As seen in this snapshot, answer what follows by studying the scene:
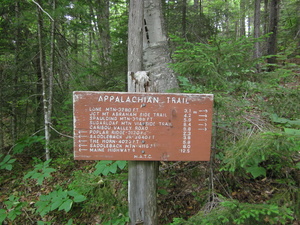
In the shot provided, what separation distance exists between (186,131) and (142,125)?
0.45 m

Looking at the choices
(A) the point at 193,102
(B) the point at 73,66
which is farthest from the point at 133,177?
(B) the point at 73,66

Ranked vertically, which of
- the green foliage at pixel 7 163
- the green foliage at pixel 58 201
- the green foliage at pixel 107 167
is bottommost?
the green foliage at pixel 58 201

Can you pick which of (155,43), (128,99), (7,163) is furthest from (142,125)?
(7,163)

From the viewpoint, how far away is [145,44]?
398 cm

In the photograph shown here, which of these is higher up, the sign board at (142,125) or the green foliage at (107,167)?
the sign board at (142,125)

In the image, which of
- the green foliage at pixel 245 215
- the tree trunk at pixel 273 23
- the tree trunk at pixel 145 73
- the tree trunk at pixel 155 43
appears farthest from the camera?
the tree trunk at pixel 273 23

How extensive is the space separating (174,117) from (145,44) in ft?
8.02

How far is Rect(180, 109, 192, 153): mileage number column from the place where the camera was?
2.01 meters

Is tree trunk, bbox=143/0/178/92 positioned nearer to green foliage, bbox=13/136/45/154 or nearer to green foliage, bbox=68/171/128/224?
green foliage, bbox=68/171/128/224

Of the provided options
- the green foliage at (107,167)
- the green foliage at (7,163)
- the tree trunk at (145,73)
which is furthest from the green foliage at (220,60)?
the green foliage at (7,163)

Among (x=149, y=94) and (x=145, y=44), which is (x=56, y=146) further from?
(x=149, y=94)

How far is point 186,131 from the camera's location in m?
2.02

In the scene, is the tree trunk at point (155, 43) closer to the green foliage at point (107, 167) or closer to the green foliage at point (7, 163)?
the green foliage at point (107, 167)

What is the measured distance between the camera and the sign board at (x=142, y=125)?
78.2 inches
